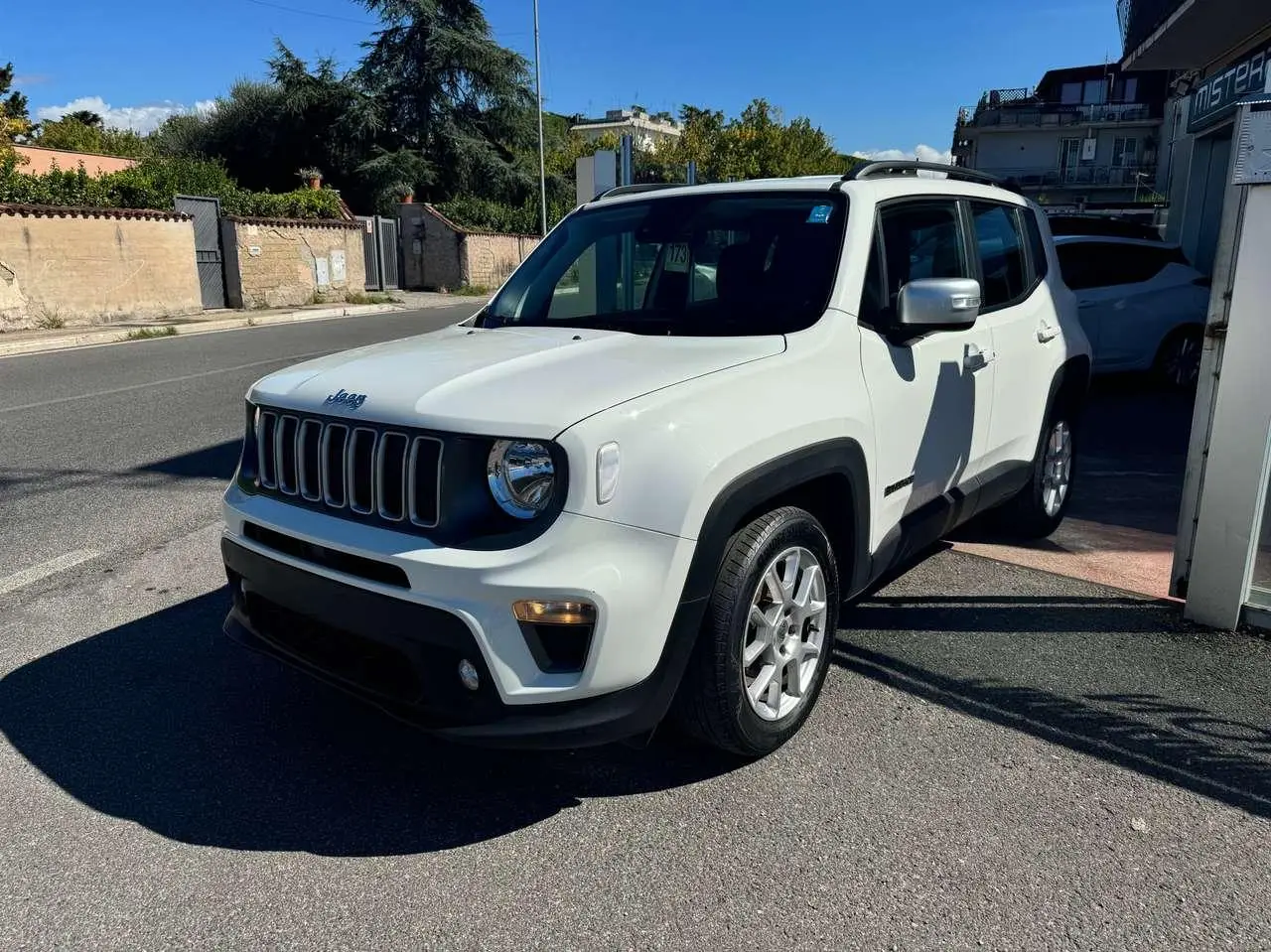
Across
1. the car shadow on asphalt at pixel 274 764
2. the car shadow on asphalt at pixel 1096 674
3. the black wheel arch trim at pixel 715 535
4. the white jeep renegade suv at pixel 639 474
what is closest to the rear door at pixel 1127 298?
the car shadow on asphalt at pixel 1096 674

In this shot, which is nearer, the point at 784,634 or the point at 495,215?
the point at 784,634

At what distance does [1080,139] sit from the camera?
219 ft

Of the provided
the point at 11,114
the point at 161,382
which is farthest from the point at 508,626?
the point at 11,114

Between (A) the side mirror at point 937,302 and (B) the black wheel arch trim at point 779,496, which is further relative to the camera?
(A) the side mirror at point 937,302

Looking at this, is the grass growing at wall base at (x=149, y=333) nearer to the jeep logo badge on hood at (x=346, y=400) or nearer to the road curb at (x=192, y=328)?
the road curb at (x=192, y=328)

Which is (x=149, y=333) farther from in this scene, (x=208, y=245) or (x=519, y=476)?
(x=519, y=476)

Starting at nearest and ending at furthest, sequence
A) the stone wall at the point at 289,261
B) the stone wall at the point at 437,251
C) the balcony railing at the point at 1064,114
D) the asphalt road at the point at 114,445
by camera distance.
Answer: the asphalt road at the point at 114,445, the stone wall at the point at 289,261, the stone wall at the point at 437,251, the balcony railing at the point at 1064,114

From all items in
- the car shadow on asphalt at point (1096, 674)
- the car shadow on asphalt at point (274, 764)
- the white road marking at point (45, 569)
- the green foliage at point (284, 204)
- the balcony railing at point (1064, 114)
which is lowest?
the car shadow on asphalt at point (274, 764)

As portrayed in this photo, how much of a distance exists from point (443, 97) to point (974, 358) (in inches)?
1464

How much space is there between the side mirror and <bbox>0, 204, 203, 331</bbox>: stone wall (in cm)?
1865

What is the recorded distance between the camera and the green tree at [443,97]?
36.6m

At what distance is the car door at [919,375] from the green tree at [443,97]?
35.0m

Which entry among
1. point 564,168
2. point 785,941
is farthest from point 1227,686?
point 564,168

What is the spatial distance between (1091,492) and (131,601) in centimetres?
569
